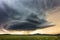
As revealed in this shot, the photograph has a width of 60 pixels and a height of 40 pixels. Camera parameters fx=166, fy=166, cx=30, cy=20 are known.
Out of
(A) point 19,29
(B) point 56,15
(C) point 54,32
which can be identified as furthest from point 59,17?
(A) point 19,29

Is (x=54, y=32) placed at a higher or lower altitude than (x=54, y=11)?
lower

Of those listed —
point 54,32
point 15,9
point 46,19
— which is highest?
point 15,9

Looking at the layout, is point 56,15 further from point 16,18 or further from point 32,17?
point 16,18

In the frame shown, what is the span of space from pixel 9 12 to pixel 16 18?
0.09m

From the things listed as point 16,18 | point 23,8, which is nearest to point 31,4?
point 23,8

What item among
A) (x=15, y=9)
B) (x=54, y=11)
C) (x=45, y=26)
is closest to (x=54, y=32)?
(x=45, y=26)

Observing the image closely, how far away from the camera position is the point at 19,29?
1.57 meters

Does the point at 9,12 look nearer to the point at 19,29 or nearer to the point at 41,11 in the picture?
the point at 19,29

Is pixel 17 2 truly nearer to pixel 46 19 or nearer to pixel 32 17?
pixel 32 17

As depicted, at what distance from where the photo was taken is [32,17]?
1.59m

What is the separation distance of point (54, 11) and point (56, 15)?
46 mm

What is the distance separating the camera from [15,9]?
160 cm

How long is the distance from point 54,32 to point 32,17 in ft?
0.83

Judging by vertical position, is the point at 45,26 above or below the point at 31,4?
below
